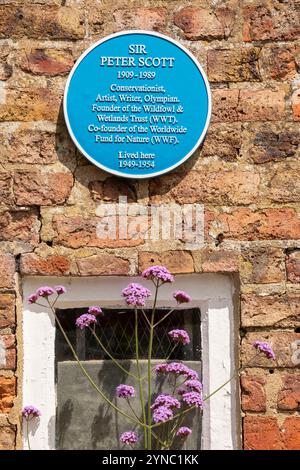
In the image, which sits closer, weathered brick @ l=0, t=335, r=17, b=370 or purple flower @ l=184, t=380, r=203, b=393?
purple flower @ l=184, t=380, r=203, b=393

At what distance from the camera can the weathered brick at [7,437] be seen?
13.2 feet

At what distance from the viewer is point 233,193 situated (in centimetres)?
420

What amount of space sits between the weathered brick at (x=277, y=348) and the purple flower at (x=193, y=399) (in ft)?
1.20

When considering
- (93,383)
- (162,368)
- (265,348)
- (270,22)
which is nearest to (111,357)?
(93,383)

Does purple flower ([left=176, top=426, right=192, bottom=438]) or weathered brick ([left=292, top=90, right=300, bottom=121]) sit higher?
weathered brick ([left=292, top=90, right=300, bottom=121])

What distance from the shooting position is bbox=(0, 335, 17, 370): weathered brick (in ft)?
13.4

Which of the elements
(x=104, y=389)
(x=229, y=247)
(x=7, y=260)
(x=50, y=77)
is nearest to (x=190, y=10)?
(x=50, y=77)

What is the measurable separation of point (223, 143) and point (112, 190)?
1.95ft

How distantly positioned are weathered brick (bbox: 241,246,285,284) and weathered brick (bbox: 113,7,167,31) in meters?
1.20

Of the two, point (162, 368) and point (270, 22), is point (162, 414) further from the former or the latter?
point (270, 22)

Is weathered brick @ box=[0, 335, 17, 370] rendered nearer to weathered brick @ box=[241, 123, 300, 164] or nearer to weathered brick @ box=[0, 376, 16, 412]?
weathered brick @ box=[0, 376, 16, 412]

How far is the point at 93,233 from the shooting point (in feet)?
13.7

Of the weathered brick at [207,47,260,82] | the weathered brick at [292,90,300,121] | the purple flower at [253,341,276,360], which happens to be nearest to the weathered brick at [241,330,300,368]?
the purple flower at [253,341,276,360]

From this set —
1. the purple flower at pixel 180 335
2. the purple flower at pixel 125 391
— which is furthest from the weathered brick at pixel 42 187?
the purple flower at pixel 125 391
